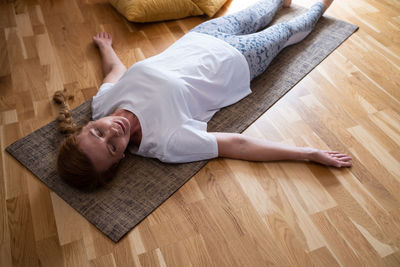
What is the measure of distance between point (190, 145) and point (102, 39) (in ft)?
3.88

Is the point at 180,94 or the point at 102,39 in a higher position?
the point at 180,94

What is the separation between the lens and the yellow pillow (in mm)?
2461

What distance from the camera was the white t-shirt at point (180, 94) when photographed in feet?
5.31

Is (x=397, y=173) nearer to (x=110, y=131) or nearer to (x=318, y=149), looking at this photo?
(x=318, y=149)

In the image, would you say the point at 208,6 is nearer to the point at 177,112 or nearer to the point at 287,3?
the point at 287,3

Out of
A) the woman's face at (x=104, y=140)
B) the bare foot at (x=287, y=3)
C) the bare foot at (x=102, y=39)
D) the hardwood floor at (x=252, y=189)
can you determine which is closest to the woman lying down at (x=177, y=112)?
the woman's face at (x=104, y=140)

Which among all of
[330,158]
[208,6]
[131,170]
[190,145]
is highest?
[208,6]

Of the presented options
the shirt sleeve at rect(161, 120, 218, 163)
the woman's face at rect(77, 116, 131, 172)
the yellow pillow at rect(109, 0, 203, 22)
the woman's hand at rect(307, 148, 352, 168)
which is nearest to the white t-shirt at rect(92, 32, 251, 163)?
the shirt sleeve at rect(161, 120, 218, 163)

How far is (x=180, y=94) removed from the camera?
1.67 metres

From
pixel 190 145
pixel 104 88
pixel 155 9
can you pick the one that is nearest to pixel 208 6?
pixel 155 9

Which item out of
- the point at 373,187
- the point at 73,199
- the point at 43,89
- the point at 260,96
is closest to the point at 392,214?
the point at 373,187

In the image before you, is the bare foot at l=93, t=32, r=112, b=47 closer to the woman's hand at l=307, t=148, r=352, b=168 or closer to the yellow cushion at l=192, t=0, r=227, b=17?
the yellow cushion at l=192, t=0, r=227, b=17

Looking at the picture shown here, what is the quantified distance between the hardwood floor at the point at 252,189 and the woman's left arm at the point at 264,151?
43 millimetres

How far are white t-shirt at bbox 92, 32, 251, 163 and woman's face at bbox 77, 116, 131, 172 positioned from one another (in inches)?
5.0
